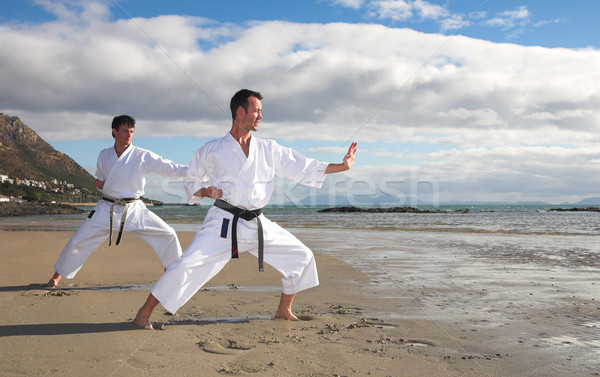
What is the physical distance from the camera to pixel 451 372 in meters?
2.93

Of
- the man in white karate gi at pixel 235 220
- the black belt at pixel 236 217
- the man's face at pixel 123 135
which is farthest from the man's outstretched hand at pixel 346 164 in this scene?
the man's face at pixel 123 135

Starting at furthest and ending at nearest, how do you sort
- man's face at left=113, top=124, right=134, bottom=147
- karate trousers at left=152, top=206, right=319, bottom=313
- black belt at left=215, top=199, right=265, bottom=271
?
man's face at left=113, top=124, right=134, bottom=147
black belt at left=215, top=199, right=265, bottom=271
karate trousers at left=152, top=206, right=319, bottom=313

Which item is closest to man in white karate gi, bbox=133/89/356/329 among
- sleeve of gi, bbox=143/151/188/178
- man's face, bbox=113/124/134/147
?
sleeve of gi, bbox=143/151/188/178

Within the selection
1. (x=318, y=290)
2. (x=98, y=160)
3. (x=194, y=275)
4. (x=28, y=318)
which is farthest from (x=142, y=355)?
(x=98, y=160)

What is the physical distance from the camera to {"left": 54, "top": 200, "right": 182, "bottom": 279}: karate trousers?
5664 mm

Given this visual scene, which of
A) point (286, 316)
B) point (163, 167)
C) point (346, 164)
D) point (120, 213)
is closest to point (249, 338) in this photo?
point (286, 316)

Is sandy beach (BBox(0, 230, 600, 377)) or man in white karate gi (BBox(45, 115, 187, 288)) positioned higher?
man in white karate gi (BBox(45, 115, 187, 288))

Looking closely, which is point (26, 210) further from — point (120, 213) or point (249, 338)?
point (249, 338)

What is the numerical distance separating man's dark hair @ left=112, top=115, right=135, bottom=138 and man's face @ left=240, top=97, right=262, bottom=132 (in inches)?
93.2

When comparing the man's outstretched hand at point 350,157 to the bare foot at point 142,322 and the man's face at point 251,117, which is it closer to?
the man's face at point 251,117

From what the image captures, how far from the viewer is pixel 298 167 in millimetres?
4344

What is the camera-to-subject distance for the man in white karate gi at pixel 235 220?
3.76m

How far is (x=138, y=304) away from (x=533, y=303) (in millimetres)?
3980

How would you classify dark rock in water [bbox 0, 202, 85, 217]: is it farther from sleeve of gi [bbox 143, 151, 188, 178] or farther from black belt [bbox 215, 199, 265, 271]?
black belt [bbox 215, 199, 265, 271]
